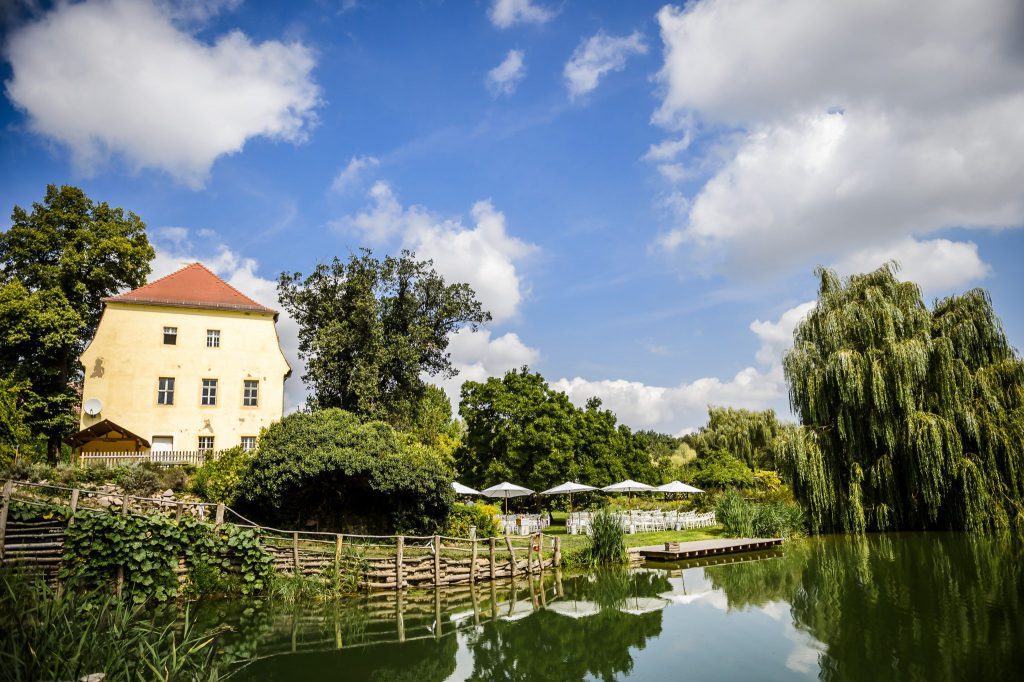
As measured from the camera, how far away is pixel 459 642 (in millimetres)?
11711

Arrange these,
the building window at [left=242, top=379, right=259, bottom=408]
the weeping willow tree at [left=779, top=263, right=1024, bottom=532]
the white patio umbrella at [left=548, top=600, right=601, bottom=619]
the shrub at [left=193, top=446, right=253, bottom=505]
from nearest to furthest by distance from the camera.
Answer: the white patio umbrella at [left=548, top=600, right=601, bottom=619] < the shrub at [left=193, top=446, right=253, bottom=505] < the weeping willow tree at [left=779, top=263, right=1024, bottom=532] < the building window at [left=242, top=379, right=259, bottom=408]

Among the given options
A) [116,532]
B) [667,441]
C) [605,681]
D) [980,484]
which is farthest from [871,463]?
[667,441]

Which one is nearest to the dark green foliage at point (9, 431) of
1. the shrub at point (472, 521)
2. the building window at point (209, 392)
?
the building window at point (209, 392)

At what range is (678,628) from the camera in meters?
12.3

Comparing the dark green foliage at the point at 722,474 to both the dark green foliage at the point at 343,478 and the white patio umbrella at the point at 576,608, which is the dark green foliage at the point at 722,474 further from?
the white patio umbrella at the point at 576,608

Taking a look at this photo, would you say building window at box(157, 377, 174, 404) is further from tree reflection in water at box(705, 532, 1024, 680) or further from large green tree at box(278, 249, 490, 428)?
tree reflection in water at box(705, 532, 1024, 680)

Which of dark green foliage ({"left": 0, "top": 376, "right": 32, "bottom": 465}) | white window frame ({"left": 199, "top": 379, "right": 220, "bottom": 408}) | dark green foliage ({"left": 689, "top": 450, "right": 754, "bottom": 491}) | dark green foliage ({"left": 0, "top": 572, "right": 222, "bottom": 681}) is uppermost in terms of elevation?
white window frame ({"left": 199, "top": 379, "right": 220, "bottom": 408})

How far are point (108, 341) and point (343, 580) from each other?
1810 centimetres

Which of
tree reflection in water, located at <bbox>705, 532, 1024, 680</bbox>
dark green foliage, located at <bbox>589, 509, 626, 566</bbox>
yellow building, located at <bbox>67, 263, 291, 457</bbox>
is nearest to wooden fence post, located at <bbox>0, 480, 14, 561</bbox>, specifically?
yellow building, located at <bbox>67, 263, 291, 457</bbox>

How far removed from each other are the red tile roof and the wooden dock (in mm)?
20006

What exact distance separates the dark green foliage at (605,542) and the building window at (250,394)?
1719cm

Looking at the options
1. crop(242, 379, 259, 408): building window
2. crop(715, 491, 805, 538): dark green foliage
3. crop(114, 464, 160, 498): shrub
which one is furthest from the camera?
crop(242, 379, 259, 408): building window

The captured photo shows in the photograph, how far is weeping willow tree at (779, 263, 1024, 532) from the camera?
20.9 meters

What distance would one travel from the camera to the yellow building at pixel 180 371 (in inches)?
1065
